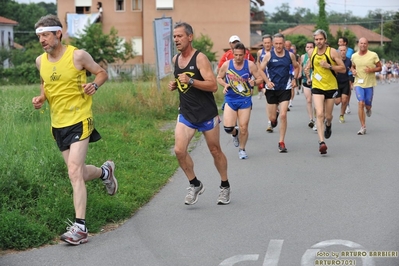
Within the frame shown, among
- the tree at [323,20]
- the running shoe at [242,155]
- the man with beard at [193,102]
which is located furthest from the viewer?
the tree at [323,20]

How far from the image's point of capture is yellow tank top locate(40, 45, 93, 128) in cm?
727

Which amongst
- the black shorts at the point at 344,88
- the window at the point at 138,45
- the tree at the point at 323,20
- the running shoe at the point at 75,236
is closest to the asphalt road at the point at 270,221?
the running shoe at the point at 75,236

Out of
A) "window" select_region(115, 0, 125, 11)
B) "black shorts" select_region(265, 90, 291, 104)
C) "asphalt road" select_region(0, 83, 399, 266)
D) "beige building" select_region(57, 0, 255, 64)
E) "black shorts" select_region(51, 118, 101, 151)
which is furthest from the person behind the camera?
"window" select_region(115, 0, 125, 11)

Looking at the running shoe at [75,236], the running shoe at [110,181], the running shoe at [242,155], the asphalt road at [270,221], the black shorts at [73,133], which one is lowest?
the running shoe at [242,155]

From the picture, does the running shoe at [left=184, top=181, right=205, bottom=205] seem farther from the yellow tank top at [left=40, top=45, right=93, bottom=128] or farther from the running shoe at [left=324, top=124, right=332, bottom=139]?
the running shoe at [left=324, top=124, right=332, bottom=139]

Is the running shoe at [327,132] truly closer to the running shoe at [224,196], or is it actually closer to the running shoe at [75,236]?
the running shoe at [224,196]

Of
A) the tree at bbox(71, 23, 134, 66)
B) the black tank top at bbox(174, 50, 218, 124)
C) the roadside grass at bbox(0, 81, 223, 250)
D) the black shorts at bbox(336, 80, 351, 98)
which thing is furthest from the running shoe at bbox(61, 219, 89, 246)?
the tree at bbox(71, 23, 134, 66)

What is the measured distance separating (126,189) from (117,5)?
62.1 meters

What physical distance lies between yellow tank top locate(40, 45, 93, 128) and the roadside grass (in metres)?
1.02

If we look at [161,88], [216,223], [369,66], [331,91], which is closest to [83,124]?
[216,223]

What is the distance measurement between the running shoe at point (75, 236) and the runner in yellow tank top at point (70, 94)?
152 mm

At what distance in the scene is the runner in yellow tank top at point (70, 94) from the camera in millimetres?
7195

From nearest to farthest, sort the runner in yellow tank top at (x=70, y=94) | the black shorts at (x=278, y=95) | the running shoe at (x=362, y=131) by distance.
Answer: the runner in yellow tank top at (x=70, y=94)
the black shorts at (x=278, y=95)
the running shoe at (x=362, y=131)

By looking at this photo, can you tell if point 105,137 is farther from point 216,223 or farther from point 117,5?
point 117,5
